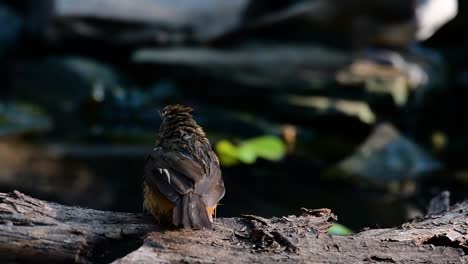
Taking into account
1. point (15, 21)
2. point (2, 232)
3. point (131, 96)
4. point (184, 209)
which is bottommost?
point (2, 232)

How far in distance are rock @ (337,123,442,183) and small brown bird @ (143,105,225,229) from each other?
170 inches

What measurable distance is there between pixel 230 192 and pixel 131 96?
2.72 metres

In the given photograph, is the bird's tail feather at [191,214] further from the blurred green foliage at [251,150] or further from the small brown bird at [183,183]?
the blurred green foliage at [251,150]

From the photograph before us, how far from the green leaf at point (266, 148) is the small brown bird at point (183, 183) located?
3.98 metres

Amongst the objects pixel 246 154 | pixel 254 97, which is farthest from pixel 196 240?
pixel 254 97

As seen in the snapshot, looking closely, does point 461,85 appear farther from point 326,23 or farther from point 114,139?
point 114,139

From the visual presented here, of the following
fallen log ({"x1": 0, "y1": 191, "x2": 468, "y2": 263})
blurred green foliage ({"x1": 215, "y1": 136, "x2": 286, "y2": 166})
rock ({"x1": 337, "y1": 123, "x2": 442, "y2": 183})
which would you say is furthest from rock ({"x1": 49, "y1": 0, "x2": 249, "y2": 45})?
fallen log ({"x1": 0, "y1": 191, "x2": 468, "y2": 263})

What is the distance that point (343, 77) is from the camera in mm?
9750

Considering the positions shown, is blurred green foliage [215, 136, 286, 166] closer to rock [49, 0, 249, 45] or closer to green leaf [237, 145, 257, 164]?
green leaf [237, 145, 257, 164]

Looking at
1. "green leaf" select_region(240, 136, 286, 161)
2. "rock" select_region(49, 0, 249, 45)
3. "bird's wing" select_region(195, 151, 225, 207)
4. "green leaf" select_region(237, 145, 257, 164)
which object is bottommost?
"bird's wing" select_region(195, 151, 225, 207)

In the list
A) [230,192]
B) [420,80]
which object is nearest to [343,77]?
[420,80]

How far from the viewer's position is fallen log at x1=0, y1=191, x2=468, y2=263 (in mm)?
2855

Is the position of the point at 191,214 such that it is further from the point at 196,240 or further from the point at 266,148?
the point at 266,148

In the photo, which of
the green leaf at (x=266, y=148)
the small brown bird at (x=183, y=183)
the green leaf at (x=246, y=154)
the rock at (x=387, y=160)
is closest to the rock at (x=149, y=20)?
the green leaf at (x=266, y=148)
